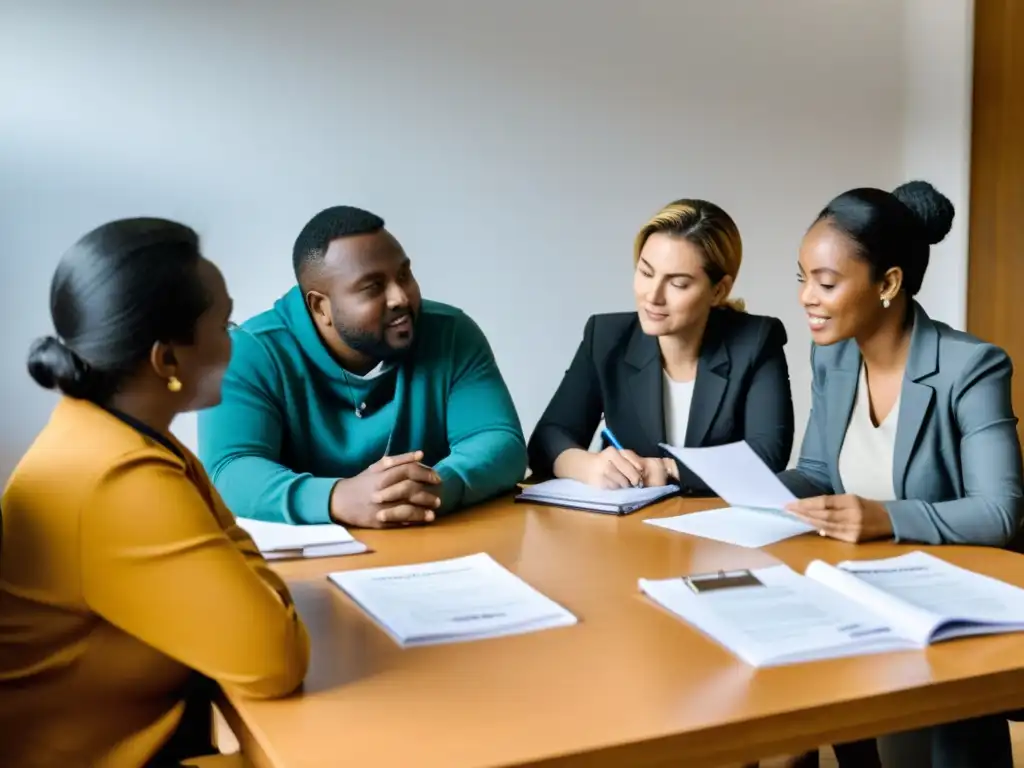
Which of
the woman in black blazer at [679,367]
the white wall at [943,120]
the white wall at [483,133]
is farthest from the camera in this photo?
the white wall at [943,120]

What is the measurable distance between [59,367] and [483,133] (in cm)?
249

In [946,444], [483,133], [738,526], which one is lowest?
[738,526]

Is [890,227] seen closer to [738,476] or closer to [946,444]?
[946,444]

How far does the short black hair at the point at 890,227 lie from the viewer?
1.86 metres

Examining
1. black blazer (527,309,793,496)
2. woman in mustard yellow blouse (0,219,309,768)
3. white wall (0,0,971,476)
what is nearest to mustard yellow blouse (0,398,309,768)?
woman in mustard yellow blouse (0,219,309,768)

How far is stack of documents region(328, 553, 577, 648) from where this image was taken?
48.8 inches

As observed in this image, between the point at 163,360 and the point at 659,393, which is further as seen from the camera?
the point at 659,393

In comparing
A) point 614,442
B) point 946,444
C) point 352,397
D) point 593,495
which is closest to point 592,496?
point 593,495

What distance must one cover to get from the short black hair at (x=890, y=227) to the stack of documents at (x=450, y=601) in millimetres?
893

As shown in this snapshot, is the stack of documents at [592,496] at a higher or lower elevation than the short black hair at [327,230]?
lower

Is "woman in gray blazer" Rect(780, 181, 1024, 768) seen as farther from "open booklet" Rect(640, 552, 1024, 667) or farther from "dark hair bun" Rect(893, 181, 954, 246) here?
"open booklet" Rect(640, 552, 1024, 667)

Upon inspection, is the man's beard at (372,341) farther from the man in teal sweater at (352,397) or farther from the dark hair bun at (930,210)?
the dark hair bun at (930,210)

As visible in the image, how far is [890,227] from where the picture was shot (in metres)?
1.88

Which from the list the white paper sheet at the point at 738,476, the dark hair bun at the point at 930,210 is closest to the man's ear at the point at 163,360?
the white paper sheet at the point at 738,476
